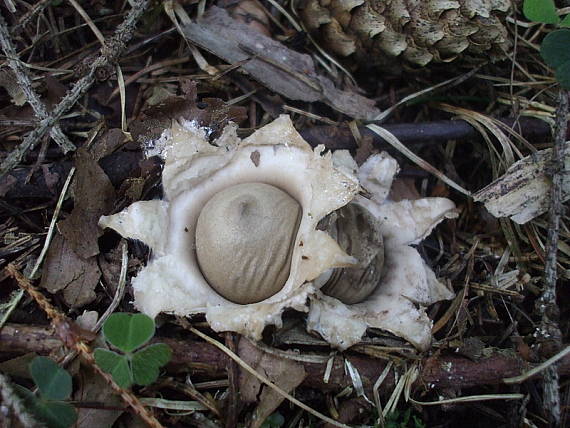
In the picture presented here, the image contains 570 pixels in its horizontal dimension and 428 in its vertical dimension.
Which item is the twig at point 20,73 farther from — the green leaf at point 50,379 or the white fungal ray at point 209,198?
the green leaf at point 50,379

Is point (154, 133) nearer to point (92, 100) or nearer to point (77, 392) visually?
point (92, 100)

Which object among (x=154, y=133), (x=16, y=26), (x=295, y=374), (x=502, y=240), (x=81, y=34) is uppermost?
(x=16, y=26)

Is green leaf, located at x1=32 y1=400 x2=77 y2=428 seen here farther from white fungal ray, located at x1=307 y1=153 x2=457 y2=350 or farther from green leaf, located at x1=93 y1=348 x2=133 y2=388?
white fungal ray, located at x1=307 y1=153 x2=457 y2=350

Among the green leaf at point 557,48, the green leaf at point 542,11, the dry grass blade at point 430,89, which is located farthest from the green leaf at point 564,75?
the dry grass blade at point 430,89

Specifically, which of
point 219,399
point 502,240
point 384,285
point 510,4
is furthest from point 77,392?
point 510,4

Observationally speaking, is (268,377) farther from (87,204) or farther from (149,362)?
(87,204)

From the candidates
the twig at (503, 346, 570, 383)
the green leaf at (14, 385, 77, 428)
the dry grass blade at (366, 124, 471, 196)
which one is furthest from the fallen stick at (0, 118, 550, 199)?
the twig at (503, 346, 570, 383)
